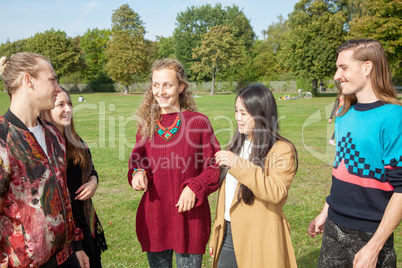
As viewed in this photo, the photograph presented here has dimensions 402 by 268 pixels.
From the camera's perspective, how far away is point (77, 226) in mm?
2344

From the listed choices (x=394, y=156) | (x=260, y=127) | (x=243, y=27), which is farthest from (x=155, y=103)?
(x=243, y=27)

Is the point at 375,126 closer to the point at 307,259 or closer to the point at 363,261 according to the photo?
the point at 363,261

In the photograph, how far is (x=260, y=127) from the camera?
7.66 ft

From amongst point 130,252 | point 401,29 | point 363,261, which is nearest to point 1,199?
point 363,261

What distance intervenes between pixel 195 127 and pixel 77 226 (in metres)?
Result: 1.19

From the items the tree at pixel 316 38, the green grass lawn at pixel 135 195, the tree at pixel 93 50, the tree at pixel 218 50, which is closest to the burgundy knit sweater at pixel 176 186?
the green grass lawn at pixel 135 195

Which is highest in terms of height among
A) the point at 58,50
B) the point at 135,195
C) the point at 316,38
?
the point at 58,50

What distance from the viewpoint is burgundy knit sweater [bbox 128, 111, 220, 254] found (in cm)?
246

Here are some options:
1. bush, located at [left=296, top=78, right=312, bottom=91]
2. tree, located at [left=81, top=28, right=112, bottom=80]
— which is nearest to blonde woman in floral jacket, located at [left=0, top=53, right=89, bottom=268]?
bush, located at [left=296, top=78, right=312, bottom=91]

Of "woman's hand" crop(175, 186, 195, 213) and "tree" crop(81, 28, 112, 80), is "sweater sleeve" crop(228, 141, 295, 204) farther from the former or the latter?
"tree" crop(81, 28, 112, 80)

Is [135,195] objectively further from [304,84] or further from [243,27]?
[243,27]

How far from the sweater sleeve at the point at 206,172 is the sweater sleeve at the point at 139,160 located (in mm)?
373

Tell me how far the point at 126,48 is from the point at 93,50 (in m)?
22.1

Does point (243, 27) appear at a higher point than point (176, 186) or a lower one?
higher
